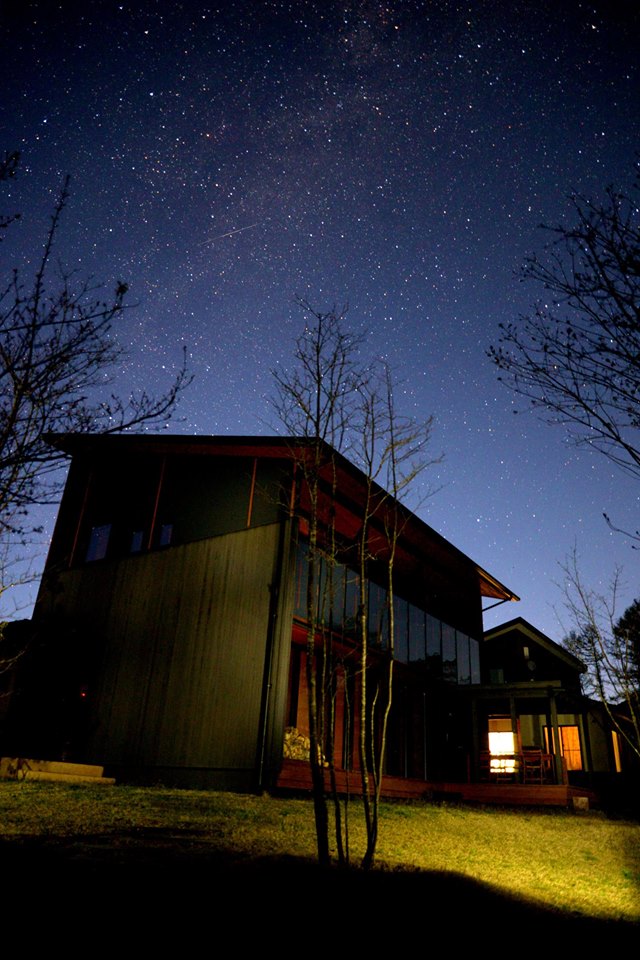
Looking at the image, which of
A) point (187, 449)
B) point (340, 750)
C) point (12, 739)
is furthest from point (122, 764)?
point (187, 449)

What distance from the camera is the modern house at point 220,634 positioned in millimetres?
12844

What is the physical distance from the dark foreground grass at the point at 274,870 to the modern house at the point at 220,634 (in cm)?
203

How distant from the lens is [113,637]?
15.4 m

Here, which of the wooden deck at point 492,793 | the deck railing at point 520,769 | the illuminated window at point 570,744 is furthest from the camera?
the illuminated window at point 570,744

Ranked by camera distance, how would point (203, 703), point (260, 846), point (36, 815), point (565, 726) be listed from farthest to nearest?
1. point (565, 726)
2. point (203, 703)
3. point (36, 815)
4. point (260, 846)

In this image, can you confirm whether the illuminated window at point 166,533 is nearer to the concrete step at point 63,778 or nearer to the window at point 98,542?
the window at point 98,542

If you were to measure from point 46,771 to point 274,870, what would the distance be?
884 centimetres

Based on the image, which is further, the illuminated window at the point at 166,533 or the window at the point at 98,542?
the window at the point at 98,542

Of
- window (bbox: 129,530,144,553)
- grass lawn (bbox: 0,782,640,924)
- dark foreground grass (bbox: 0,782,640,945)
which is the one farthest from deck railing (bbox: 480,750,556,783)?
window (bbox: 129,530,144,553)

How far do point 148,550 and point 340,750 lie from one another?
7.50 m

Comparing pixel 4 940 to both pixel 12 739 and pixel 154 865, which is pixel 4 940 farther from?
pixel 12 739

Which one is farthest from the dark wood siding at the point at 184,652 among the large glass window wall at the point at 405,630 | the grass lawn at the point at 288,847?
the grass lawn at the point at 288,847

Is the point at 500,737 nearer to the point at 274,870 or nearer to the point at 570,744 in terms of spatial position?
the point at 570,744

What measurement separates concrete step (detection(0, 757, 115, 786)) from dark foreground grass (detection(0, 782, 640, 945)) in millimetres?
1101
